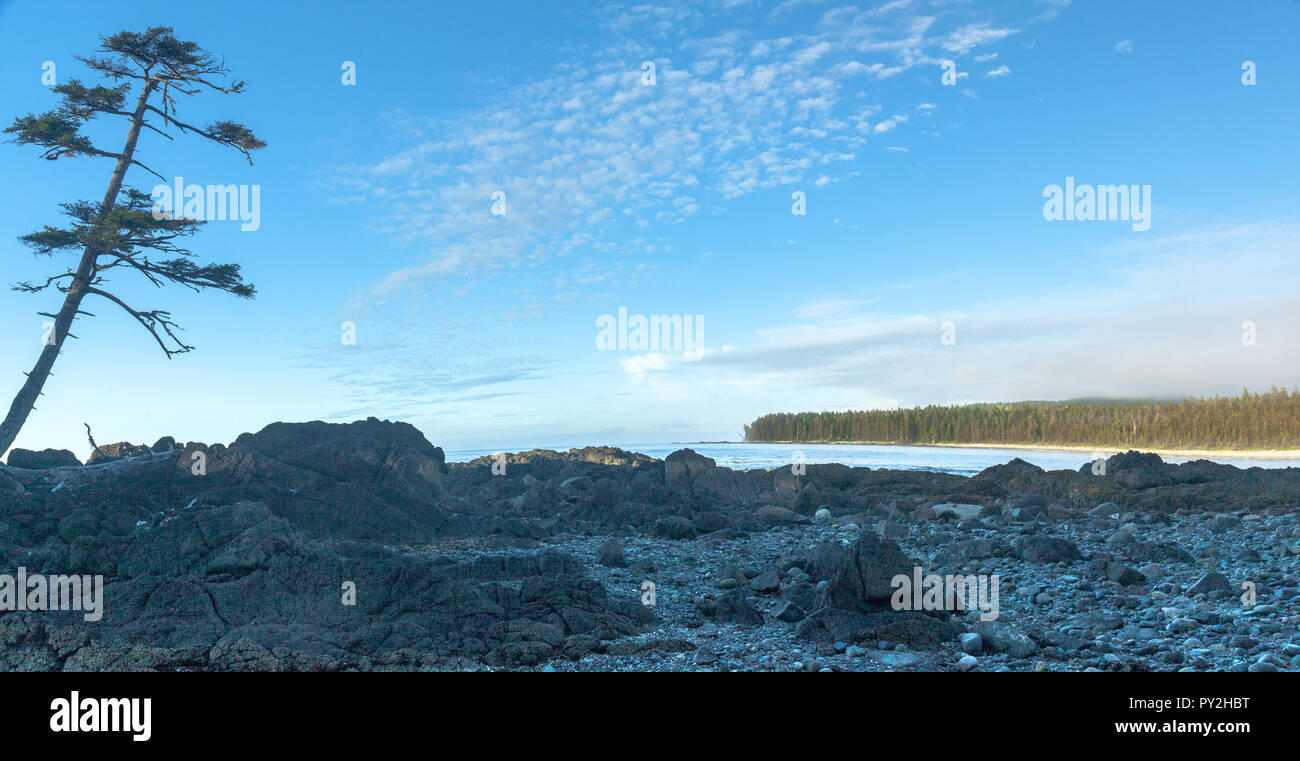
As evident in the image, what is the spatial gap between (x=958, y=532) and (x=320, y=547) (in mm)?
13605

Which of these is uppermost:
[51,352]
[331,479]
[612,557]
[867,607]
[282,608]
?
[51,352]

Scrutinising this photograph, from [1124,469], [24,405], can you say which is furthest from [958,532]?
[24,405]

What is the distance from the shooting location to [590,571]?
1363 centimetres

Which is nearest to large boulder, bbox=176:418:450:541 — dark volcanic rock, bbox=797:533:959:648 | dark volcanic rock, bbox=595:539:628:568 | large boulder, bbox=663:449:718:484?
dark volcanic rock, bbox=595:539:628:568

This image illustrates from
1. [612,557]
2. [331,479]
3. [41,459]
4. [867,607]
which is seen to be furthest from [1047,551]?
[41,459]

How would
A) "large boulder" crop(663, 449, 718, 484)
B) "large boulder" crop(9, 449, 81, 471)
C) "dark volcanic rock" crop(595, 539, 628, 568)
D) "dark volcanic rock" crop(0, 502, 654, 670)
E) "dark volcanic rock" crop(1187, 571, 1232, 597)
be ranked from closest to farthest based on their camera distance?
1. "dark volcanic rock" crop(0, 502, 654, 670)
2. "dark volcanic rock" crop(1187, 571, 1232, 597)
3. "dark volcanic rock" crop(595, 539, 628, 568)
4. "large boulder" crop(9, 449, 81, 471)
5. "large boulder" crop(663, 449, 718, 484)

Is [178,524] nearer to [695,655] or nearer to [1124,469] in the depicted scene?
[695,655]

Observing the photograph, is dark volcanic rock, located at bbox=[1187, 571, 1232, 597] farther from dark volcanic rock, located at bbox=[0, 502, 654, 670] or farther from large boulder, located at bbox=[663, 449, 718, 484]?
large boulder, located at bbox=[663, 449, 718, 484]

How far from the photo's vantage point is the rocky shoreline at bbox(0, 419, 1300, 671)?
27.7 feet

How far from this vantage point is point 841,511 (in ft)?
70.3

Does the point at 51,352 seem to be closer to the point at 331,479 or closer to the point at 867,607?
the point at 331,479

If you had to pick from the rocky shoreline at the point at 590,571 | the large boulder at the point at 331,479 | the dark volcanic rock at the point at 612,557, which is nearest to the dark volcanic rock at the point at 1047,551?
the rocky shoreline at the point at 590,571

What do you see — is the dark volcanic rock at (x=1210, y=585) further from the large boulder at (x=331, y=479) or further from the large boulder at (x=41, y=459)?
the large boulder at (x=41, y=459)
